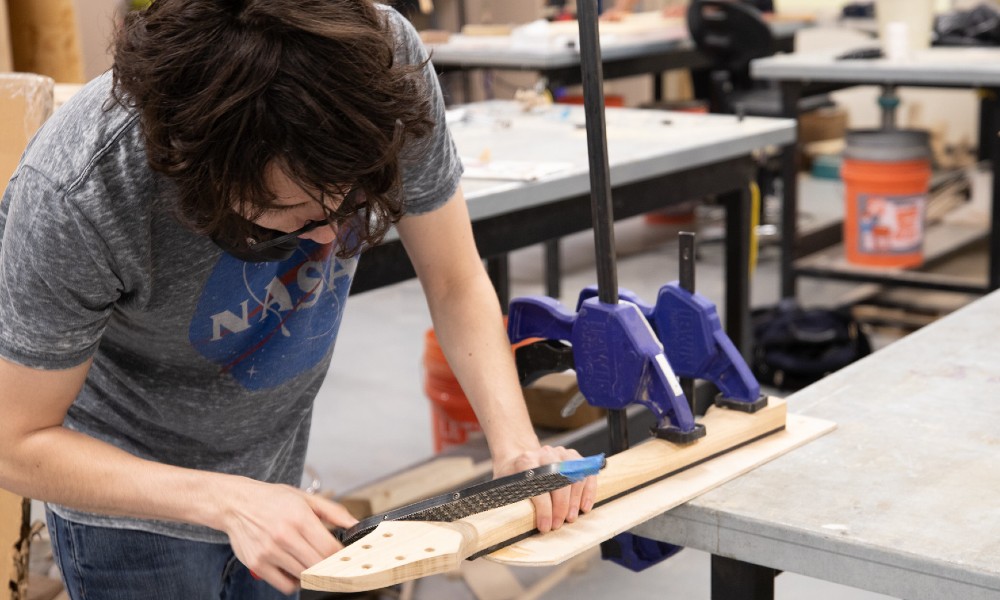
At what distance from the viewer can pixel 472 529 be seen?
932 mm

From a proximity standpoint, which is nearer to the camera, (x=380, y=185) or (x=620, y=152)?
(x=380, y=185)

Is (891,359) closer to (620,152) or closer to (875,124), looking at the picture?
(620,152)

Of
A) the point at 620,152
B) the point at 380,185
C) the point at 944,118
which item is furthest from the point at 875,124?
the point at 380,185

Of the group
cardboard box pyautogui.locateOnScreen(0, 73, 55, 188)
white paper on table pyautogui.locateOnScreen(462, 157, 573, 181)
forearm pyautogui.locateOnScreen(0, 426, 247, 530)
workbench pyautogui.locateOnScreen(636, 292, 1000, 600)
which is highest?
cardboard box pyautogui.locateOnScreen(0, 73, 55, 188)

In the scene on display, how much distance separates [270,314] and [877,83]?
290cm

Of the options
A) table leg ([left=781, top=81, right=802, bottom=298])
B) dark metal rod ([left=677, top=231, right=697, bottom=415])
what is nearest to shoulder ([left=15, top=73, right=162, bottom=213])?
dark metal rod ([left=677, top=231, right=697, bottom=415])

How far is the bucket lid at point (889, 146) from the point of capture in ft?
11.9

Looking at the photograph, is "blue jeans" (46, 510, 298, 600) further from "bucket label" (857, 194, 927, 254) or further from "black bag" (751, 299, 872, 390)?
"bucket label" (857, 194, 927, 254)

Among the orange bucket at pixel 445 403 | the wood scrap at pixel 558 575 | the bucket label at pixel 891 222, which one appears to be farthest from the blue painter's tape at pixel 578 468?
the bucket label at pixel 891 222

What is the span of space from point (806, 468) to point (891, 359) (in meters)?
0.33

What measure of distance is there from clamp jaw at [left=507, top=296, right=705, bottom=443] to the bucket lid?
279 cm

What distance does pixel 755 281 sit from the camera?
177 inches

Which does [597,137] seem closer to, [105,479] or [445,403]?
[105,479]

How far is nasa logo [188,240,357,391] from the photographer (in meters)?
1.08
